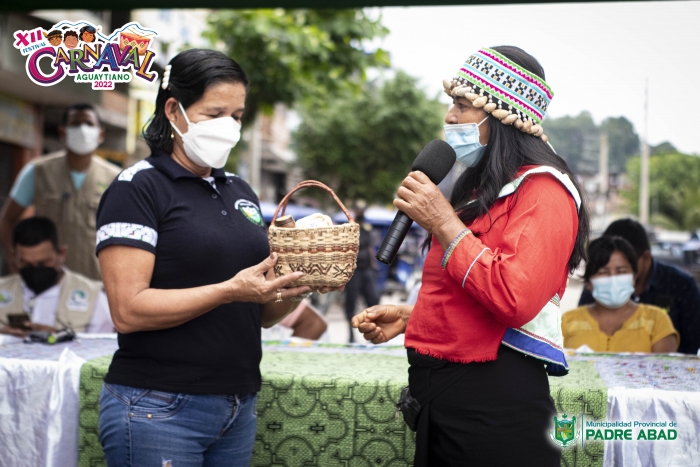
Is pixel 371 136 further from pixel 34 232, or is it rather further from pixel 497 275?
pixel 497 275

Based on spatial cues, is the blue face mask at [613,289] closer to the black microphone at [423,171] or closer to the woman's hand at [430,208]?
the black microphone at [423,171]

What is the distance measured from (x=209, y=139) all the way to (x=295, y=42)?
20.2 feet

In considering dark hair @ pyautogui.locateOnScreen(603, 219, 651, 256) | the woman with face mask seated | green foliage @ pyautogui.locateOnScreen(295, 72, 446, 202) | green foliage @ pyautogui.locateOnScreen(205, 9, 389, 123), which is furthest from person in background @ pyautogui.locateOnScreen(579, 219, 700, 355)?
green foliage @ pyautogui.locateOnScreen(295, 72, 446, 202)

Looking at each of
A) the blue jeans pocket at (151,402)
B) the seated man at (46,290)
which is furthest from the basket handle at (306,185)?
the seated man at (46,290)

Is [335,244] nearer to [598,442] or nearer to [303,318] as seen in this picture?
[598,442]

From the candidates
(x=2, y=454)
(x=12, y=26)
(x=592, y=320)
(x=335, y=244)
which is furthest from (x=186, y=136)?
(x=12, y=26)

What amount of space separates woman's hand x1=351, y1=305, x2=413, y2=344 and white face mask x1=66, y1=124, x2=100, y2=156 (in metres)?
3.78

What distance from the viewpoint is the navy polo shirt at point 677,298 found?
4.44 m

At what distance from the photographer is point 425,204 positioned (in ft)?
5.81

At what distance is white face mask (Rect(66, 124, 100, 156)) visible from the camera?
512cm

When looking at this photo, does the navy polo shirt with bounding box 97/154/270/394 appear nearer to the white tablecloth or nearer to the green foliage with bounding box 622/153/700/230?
the white tablecloth

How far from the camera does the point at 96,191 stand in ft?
17.9

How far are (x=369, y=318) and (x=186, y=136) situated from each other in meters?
0.82

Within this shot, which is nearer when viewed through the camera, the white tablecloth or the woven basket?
the woven basket
